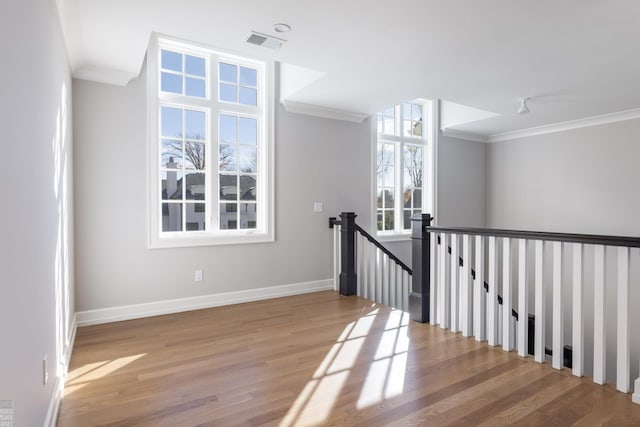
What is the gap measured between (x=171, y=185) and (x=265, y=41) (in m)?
1.92

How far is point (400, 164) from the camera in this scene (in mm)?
5906

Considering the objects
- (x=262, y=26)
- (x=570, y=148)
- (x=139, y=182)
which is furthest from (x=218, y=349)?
(x=570, y=148)

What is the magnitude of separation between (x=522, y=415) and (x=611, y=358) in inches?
174

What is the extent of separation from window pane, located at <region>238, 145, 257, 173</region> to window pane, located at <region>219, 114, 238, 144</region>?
0.52ft

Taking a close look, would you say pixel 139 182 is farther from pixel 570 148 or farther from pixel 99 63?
pixel 570 148

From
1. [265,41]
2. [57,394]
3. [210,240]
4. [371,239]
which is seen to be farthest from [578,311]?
[210,240]

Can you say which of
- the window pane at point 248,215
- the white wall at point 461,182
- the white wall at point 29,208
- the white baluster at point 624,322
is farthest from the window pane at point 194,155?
the white wall at point 461,182

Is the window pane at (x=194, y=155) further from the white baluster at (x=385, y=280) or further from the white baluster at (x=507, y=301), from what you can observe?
the white baluster at (x=507, y=301)

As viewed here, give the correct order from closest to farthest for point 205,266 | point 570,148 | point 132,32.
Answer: point 132,32 → point 205,266 → point 570,148

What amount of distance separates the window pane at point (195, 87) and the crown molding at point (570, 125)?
17.3ft

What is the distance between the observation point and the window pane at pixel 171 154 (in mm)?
3871

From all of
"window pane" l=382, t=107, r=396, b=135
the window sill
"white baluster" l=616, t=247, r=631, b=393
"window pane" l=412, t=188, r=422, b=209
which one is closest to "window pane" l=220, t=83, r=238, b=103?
the window sill

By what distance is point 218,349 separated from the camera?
9.41 feet

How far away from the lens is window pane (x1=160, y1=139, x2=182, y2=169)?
3.87m
